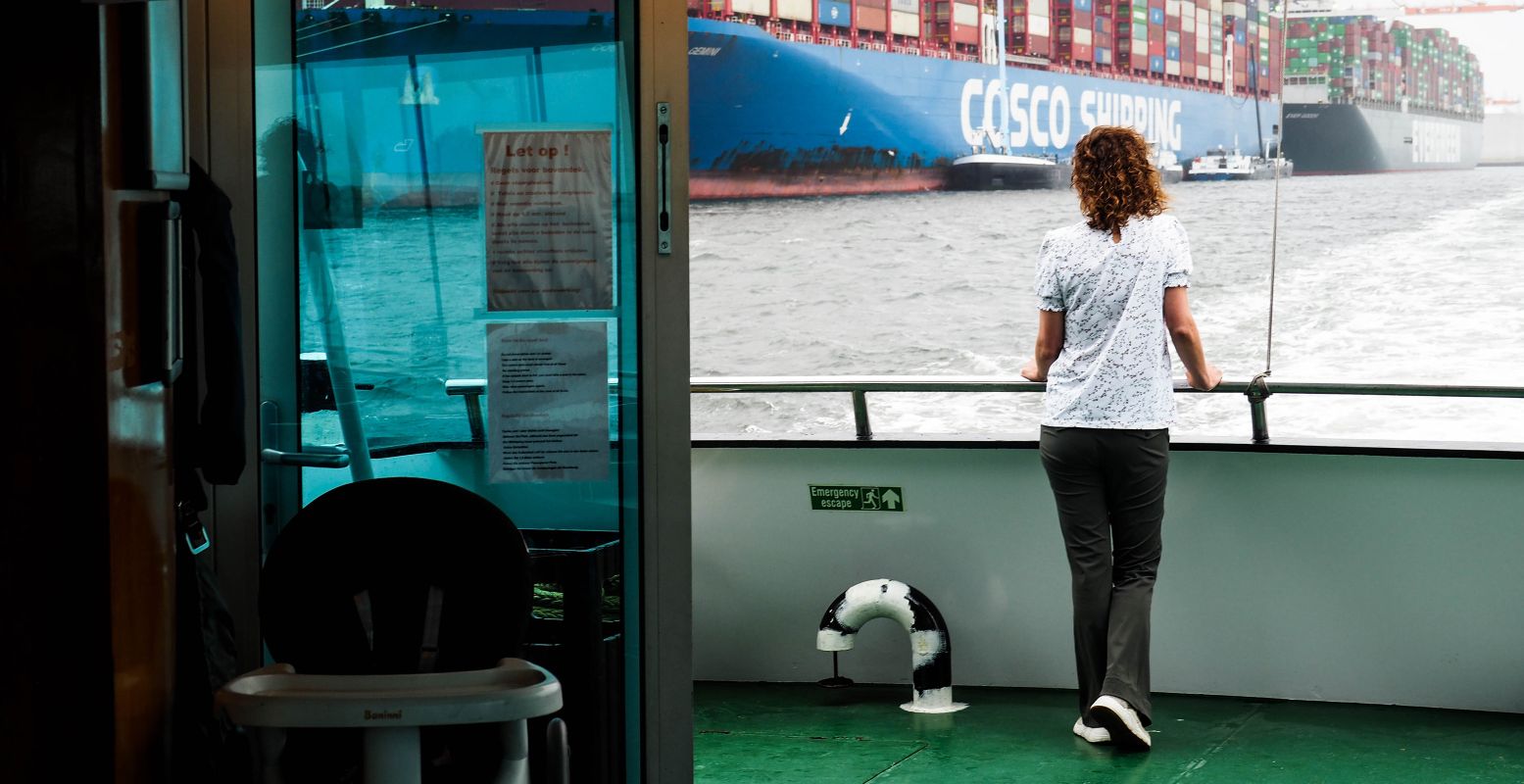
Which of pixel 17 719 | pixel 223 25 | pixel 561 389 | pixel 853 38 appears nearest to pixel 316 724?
pixel 17 719

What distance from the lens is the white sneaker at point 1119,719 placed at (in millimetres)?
3500

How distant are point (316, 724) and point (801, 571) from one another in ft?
8.31

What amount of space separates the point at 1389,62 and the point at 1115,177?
7.43 metres

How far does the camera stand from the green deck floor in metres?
3.45

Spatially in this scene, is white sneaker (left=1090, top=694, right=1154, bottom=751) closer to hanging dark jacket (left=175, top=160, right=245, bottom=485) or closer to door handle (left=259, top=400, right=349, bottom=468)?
door handle (left=259, top=400, right=349, bottom=468)

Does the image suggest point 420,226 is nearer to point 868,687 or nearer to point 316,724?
point 316,724

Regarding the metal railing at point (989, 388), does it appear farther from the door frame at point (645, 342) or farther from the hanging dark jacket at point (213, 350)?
the hanging dark jacket at point (213, 350)

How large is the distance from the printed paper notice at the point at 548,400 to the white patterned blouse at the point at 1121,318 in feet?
3.97

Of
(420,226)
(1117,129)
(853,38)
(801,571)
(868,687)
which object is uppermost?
(853,38)

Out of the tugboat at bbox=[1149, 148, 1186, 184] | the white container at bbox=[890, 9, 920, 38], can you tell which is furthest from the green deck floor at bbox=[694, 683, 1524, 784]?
the tugboat at bbox=[1149, 148, 1186, 184]

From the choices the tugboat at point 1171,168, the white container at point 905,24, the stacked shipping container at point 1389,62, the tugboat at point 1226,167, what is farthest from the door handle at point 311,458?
the tugboat at point 1226,167

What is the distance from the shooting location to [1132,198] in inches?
135

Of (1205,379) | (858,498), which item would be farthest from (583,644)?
(858,498)

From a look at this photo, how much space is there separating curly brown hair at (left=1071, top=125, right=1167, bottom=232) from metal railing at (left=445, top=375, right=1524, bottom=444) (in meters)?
0.52
